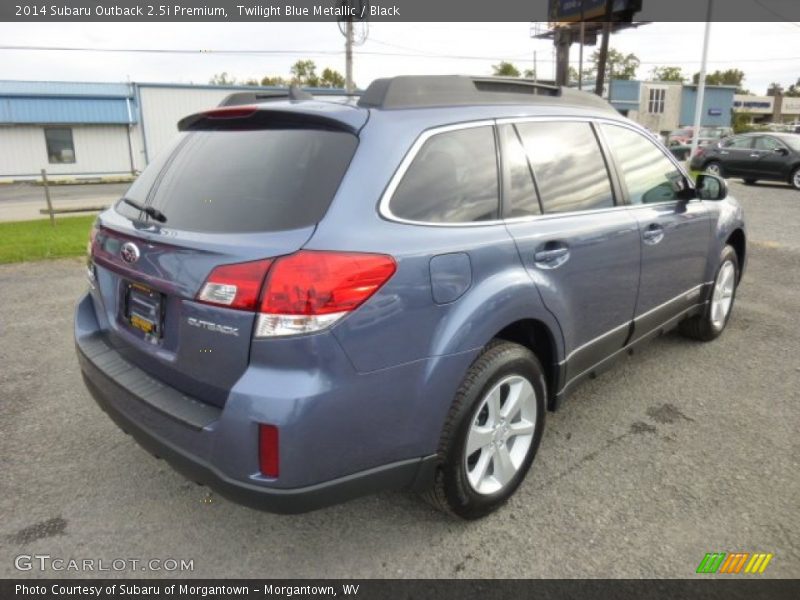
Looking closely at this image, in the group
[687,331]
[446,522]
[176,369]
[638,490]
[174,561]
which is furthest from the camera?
[687,331]

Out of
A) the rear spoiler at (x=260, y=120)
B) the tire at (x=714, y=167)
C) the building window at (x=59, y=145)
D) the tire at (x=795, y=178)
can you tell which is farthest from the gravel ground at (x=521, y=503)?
the building window at (x=59, y=145)

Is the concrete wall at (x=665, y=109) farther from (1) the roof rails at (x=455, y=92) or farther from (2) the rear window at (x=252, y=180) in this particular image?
(2) the rear window at (x=252, y=180)

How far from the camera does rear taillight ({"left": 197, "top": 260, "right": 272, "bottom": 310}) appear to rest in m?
1.88

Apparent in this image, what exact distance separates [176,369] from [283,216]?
0.70m

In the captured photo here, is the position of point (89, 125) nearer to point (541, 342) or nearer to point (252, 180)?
point (252, 180)

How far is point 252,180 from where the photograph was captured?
7.30ft

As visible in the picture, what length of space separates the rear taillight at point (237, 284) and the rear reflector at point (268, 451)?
39 centimetres

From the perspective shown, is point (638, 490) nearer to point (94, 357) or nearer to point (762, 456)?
point (762, 456)

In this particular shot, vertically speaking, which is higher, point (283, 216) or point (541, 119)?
point (541, 119)

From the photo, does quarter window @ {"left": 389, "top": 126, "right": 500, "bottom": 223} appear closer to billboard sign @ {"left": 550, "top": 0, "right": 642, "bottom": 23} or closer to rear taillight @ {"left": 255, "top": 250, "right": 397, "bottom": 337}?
rear taillight @ {"left": 255, "top": 250, "right": 397, "bottom": 337}

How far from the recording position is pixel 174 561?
7.55 ft

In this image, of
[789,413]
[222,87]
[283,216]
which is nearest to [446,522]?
[283,216]

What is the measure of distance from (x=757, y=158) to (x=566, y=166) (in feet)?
55.4

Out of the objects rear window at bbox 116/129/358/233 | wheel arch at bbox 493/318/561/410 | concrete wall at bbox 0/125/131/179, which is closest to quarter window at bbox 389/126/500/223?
rear window at bbox 116/129/358/233
